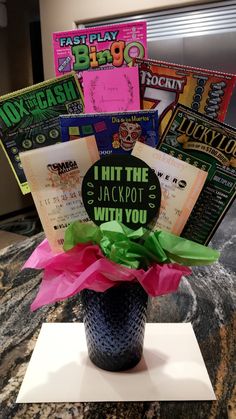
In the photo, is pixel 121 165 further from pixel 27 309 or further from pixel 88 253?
pixel 27 309

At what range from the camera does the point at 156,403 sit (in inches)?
24.0

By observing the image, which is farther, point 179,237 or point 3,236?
point 3,236

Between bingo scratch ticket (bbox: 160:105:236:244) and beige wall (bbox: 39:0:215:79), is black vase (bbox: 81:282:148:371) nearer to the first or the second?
bingo scratch ticket (bbox: 160:105:236:244)

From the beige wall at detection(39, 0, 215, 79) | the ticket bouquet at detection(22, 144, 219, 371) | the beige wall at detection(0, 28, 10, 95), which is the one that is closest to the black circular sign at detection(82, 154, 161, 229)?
the ticket bouquet at detection(22, 144, 219, 371)

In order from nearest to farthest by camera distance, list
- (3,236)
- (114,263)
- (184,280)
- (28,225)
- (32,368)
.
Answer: (114,263) < (32,368) < (184,280) < (3,236) < (28,225)

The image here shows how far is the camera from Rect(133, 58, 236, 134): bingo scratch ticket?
645mm

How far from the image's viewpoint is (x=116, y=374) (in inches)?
26.4

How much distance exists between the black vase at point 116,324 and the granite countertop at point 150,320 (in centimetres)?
8

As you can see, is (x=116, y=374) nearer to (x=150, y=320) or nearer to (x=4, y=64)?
(x=150, y=320)

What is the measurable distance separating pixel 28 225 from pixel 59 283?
431 cm

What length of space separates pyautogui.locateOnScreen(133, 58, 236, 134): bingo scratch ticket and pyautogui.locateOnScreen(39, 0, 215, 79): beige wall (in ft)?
8.67

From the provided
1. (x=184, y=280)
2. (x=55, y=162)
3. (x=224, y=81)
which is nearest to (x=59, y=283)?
(x=55, y=162)

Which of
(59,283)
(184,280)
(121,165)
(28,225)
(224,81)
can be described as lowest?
(28,225)

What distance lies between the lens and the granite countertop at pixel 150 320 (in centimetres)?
60
